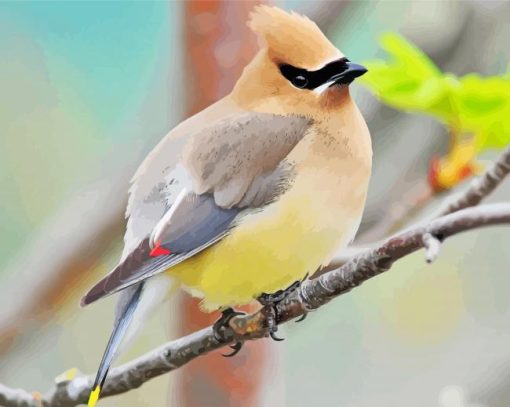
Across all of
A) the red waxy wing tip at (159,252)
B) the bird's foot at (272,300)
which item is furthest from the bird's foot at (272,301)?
the red waxy wing tip at (159,252)

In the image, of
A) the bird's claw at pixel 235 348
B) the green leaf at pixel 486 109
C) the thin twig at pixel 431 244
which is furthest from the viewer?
the bird's claw at pixel 235 348

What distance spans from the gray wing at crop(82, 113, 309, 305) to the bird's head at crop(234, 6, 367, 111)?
29 mm

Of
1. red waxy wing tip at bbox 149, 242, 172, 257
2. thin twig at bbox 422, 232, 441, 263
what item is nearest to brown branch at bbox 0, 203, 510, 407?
thin twig at bbox 422, 232, 441, 263

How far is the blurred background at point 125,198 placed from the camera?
978 millimetres

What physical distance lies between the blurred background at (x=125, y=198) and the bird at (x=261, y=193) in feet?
0.20

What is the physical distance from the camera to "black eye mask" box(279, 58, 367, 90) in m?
0.89

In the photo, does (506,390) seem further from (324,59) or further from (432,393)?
(324,59)

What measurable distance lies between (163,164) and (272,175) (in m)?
0.13

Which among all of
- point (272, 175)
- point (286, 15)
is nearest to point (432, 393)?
point (272, 175)

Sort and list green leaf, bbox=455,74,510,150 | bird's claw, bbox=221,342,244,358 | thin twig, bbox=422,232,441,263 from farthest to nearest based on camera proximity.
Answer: bird's claw, bbox=221,342,244,358
green leaf, bbox=455,74,510,150
thin twig, bbox=422,232,441,263

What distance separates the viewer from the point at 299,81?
90cm

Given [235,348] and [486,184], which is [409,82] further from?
[235,348]

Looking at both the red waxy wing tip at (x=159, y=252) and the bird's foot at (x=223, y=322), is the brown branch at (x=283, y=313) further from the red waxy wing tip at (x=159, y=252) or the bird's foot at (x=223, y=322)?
the red waxy wing tip at (x=159, y=252)

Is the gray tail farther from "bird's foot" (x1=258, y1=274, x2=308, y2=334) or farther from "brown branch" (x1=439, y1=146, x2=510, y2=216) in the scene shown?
"brown branch" (x1=439, y1=146, x2=510, y2=216)
